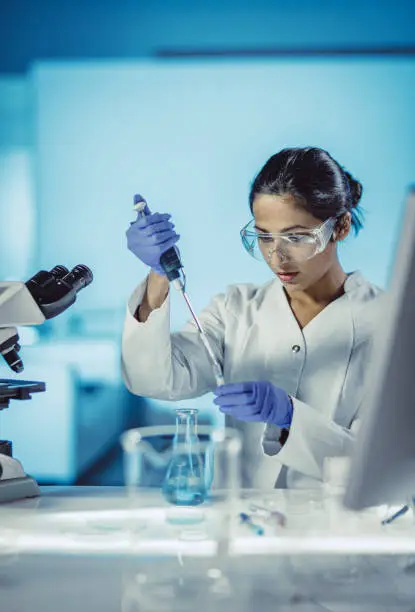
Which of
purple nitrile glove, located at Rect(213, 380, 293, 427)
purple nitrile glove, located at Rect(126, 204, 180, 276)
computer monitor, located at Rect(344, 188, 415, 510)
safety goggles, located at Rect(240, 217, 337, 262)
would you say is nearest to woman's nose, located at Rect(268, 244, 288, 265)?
safety goggles, located at Rect(240, 217, 337, 262)

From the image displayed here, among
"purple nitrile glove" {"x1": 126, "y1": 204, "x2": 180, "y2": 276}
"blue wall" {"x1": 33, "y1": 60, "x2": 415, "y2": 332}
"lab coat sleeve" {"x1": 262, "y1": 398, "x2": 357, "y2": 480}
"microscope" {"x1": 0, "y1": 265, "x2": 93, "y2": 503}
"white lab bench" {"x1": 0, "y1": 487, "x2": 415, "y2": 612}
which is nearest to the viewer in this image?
"white lab bench" {"x1": 0, "y1": 487, "x2": 415, "y2": 612}

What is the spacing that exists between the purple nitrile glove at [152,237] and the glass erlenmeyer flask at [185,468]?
637mm

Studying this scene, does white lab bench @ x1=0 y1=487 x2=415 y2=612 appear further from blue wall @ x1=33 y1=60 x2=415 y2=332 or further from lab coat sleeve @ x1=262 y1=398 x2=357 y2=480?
blue wall @ x1=33 y1=60 x2=415 y2=332

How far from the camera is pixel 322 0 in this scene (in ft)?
16.6

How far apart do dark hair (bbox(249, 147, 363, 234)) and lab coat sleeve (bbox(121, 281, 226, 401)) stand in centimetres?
43

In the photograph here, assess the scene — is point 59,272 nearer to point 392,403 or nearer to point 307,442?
point 307,442

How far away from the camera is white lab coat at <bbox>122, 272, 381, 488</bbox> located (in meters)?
2.09

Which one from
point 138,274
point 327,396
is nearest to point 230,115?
point 138,274

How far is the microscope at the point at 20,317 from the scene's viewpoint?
5.55 ft

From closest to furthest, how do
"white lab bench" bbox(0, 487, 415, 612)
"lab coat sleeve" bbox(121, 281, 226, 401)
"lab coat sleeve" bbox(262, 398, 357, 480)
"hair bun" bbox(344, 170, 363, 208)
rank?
"white lab bench" bbox(0, 487, 415, 612) → "lab coat sleeve" bbox(262, 398, 357, 480) → "lab coat sleeve" bbox(121, 281, 226, 401) → "hair bun" bbox(344, 170, 363, 208)

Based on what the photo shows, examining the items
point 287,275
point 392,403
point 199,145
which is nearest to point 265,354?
point 287,275

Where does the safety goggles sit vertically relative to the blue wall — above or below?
below

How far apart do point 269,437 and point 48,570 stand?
767 millimetres

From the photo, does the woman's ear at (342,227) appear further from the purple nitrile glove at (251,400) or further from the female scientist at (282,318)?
the purple nitrile glove at (251,400)
